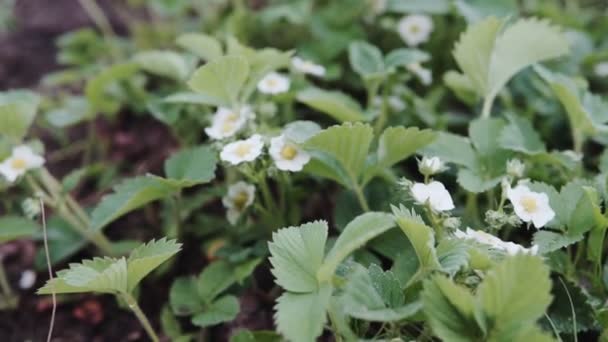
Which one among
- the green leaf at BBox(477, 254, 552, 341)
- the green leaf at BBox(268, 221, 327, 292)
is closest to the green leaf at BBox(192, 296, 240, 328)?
the green leaf at BBox(268, 221, 327, 292)

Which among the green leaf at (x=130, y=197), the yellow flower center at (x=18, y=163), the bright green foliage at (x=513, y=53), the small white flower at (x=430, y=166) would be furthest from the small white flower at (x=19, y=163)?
the bright green foliage at (x=513, y=53)

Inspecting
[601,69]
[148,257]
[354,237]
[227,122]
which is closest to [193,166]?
[227,122]

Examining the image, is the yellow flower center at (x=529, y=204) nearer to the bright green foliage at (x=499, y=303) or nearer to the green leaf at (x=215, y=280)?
the bright green foliage at (x=499, y=303)

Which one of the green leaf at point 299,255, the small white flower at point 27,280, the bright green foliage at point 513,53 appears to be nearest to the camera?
the green leaf at point 299,255

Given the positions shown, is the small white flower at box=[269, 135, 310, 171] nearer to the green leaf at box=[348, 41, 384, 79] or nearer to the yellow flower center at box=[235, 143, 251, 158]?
the yellow flower center at box=[235, 143, 251, 158]

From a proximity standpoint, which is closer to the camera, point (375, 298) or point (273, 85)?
point (375, 298)

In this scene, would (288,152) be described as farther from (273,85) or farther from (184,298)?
(184,298)

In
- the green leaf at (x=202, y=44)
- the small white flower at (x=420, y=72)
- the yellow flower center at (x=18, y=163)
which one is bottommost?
the small white flower at (x=420, y=72)

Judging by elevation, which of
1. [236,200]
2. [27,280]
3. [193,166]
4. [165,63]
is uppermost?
[165,63]

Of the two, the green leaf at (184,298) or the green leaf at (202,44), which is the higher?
the green leaf at (202,44)
